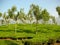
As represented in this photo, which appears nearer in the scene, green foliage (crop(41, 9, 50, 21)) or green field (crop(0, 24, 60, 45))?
green field (crop(0, 24, 60, 45))

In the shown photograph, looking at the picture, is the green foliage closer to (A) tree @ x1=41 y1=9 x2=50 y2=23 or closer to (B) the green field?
(A) tree @ x1=41 y1=9 x2=50 y2=23

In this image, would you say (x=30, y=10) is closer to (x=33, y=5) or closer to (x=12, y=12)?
(x=33, y=5)

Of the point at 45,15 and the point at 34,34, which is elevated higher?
the point at 45,15

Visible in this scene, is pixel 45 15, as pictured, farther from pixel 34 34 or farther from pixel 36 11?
pixel 34 34

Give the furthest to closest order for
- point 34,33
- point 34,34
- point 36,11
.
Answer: point 36,11
point 34,33
point 34,34

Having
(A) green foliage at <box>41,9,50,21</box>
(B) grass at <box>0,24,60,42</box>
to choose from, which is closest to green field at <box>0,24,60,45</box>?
(B) grass at <box>0,24,60,42</box>

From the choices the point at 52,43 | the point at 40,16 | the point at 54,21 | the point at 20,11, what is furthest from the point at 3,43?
the point at 54,21

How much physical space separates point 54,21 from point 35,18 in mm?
10393

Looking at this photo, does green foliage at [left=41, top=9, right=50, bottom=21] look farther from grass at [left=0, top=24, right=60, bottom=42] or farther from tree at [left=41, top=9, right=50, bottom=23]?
grass at [left=0, top=24, right=60, bottom=42]

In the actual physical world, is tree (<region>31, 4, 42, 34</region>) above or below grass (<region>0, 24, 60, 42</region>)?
above

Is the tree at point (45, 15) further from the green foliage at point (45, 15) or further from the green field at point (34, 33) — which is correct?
the green field at point (34, 33)

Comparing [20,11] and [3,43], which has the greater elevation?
[20,11]

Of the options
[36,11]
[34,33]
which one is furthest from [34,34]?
[36,11]

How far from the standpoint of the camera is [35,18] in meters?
38.3
